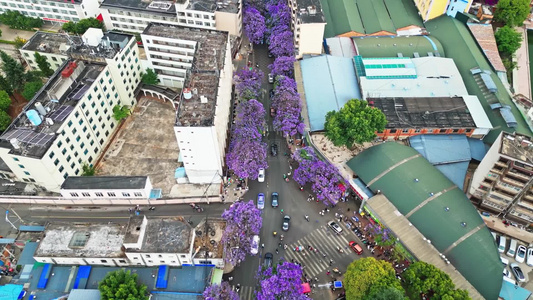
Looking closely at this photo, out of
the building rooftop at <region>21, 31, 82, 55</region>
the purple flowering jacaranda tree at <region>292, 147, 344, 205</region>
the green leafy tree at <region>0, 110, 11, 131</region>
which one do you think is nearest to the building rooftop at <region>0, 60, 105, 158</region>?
the building rooftop at <region>21, 31, 82, 55</region>

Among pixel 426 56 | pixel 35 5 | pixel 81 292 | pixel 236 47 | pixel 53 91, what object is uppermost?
pixel 35 5

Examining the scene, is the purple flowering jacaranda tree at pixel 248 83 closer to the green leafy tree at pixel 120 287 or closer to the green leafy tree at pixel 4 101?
the green leafy tree at pixel 120 287

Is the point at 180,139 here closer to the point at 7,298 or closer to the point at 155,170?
the point at 155,170

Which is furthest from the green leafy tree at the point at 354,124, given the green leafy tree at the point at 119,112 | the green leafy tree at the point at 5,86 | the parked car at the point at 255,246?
the green leafy tree at the point at 5,86

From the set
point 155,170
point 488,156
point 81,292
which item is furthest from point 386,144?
point 81,292

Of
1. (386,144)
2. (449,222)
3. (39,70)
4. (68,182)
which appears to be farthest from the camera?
Answer: (39,70)

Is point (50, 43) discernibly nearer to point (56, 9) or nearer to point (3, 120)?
point (56, 9)

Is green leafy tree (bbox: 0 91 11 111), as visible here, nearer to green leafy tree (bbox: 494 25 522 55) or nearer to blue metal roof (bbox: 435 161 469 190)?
blue metal roof (bbox: 435 161 469 190)
